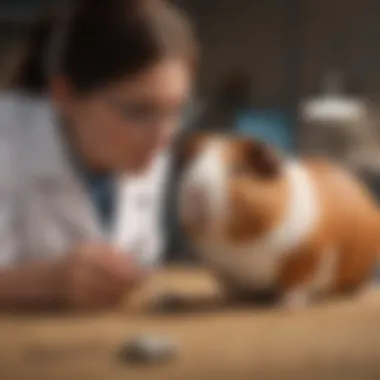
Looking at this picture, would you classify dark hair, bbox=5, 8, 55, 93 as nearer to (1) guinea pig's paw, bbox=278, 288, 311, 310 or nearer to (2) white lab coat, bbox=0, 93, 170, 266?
(2) white lab coat, bbox=0, 93, 170, 266

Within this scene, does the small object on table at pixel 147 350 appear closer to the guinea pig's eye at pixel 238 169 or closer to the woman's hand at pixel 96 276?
the woman's hand at pixel 96 276

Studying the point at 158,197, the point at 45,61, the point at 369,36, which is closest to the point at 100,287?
the point at 158,197

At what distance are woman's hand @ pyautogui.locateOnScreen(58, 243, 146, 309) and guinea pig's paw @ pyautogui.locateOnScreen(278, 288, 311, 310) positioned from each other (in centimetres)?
13

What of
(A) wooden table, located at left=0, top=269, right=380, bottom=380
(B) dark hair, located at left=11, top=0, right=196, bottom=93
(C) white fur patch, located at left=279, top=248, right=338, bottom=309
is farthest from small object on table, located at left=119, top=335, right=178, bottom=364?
(B) dark hair, located at left=11, top=0, right=196, bottom=93

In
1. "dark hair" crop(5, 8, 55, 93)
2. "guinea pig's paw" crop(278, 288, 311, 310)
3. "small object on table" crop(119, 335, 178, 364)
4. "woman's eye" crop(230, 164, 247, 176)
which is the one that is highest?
"dark hair" crop(5, 8, 55, 93)

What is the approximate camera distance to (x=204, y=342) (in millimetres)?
711

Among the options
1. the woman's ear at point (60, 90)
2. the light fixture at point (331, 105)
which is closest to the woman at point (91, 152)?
the woman's ear at point (60, 90)

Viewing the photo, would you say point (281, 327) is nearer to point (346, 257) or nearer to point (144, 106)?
point (346, 257)

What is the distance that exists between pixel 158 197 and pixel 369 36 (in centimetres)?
22

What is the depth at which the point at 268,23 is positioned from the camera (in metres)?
0.70

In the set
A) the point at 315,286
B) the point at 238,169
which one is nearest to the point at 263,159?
the point at 238,169

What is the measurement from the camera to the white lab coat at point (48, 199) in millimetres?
695

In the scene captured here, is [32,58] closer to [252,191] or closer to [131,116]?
[131,116]

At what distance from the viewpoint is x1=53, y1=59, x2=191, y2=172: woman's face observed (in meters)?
0.70
